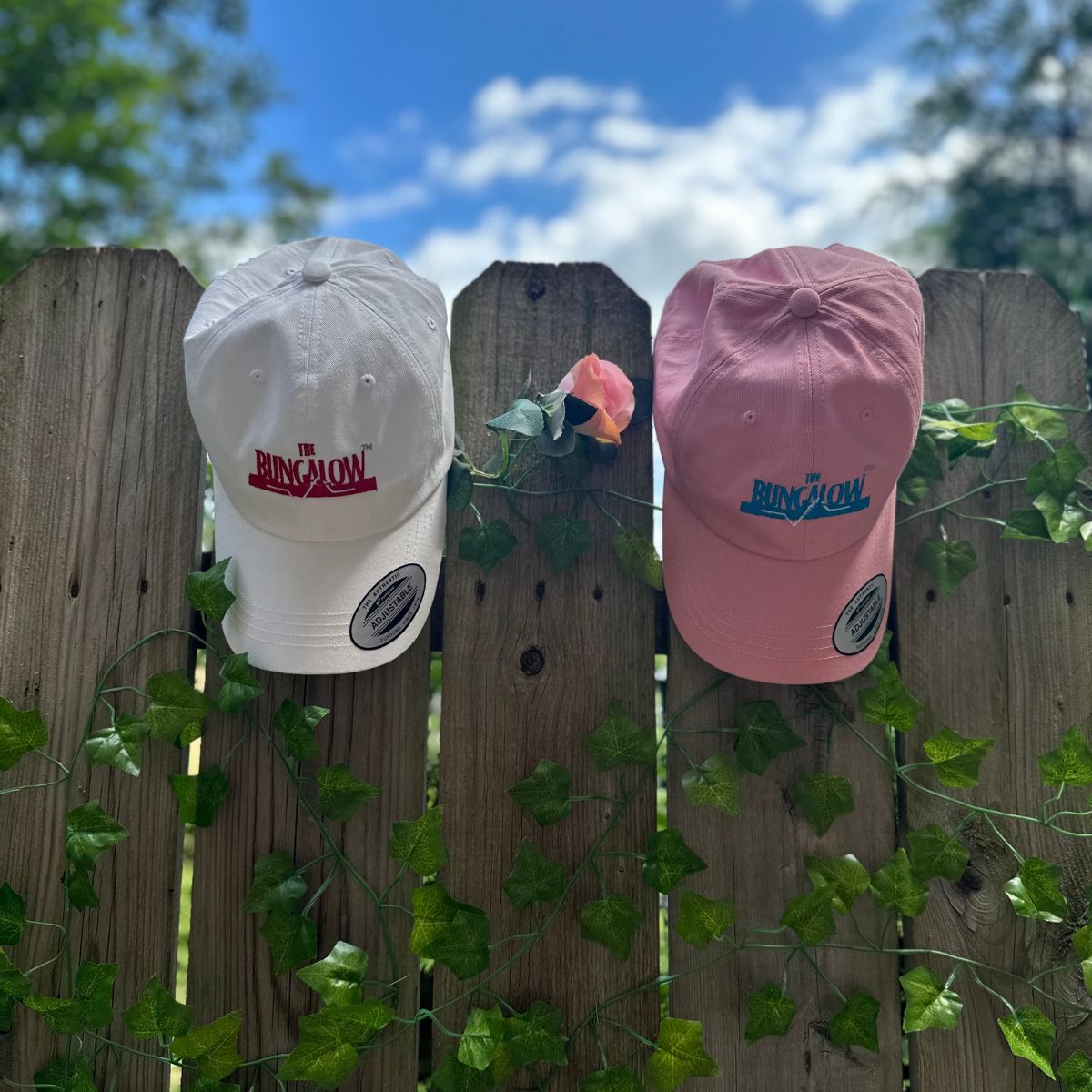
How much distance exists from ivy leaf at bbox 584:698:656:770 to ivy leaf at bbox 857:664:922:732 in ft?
1.10

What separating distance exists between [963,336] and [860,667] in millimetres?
610

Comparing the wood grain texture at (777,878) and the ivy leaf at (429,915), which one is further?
the wood grain texture at (777,878)

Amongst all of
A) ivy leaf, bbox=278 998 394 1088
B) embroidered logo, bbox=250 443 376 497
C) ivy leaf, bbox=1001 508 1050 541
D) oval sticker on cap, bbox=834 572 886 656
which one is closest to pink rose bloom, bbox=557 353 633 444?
embroidered logo, bbox=250 443 376 497

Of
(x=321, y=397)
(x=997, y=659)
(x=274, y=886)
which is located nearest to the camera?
(x=321, y=397)

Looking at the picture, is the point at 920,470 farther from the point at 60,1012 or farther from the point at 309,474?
the point at 60,1012

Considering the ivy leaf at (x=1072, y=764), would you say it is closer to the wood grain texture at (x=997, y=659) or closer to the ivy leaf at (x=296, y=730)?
the wood grain texture at (x=997, y=659)

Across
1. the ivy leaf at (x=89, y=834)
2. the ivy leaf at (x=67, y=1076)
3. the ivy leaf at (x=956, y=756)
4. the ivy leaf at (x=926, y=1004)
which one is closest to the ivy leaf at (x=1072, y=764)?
the ivy leaf at (x=956, y=756)

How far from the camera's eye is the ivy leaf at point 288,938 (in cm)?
126

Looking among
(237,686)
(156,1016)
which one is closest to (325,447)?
(237,686)

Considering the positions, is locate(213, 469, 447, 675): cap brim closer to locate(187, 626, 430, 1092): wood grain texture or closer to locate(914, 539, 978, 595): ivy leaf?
locate(187, 626, 430, 1092): wood grain texture

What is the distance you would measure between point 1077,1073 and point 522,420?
1231mm

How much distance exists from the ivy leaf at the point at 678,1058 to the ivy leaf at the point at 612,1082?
3 cm

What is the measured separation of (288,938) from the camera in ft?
4.14

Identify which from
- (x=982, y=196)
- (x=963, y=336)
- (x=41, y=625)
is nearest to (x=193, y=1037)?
(x=41, y=625)
